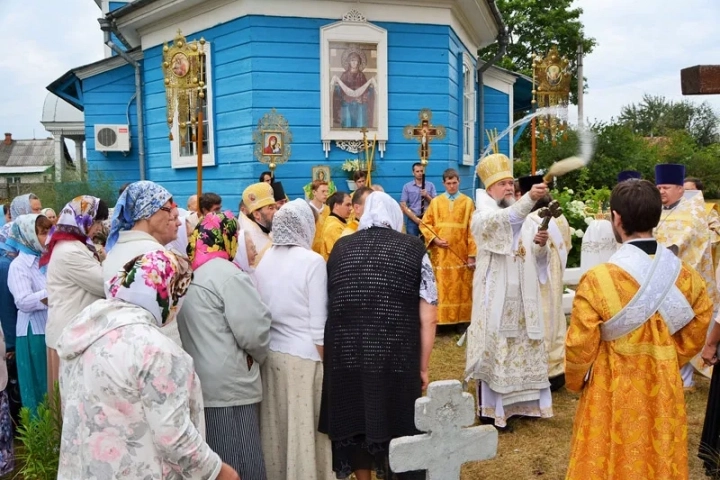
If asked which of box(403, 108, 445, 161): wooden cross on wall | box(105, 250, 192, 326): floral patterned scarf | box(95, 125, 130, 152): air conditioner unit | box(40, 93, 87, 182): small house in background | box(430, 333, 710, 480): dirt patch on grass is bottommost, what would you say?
box(430, 333, 710, 480): dirt patch on grass

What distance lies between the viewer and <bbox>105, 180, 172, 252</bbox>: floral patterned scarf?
10.2ft

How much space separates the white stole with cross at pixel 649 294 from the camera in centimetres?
278

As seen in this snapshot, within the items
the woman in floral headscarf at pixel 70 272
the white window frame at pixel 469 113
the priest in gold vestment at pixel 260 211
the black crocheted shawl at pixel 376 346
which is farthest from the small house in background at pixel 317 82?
the black crocheted shawl at pixel 376 346

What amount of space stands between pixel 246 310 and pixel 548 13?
26.5 meters

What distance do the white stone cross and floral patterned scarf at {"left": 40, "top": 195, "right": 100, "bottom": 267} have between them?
2.43 metres

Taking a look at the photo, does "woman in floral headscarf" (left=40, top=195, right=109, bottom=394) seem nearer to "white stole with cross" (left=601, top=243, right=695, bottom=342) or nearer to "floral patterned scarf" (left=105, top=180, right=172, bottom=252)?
"floral patterned scarf" (left=105, top=180, right=172, bottom=252)

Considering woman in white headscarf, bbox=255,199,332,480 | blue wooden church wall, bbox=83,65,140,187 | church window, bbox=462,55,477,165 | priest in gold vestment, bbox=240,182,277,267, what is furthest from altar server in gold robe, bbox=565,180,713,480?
blue wooden church wall, bbox=83,65,140,187

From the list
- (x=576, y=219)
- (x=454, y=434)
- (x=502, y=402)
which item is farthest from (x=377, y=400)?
(x=576, y=219)

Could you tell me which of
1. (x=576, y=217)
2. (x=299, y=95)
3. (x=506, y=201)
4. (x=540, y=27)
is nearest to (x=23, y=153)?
(x=540, y=27)

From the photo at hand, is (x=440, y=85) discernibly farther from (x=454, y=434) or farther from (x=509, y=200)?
(x=454, y=434)

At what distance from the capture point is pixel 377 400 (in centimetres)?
334

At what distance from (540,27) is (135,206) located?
26.5 m

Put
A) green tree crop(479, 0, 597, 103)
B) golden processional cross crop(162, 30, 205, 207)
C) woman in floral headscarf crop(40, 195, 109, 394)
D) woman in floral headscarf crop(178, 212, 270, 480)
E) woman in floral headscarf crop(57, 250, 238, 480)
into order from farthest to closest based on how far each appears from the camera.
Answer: green tree crop(479, 0, 597, 103) → golden processional cross crop(162, 30, 205, 207) → woman in floral headscarf crop(40, 195, 109, 394) → woman in floral headscarf crop(178, 212, 270, 480) → woman in floral headscarf crop(57, 250, 238, 480)

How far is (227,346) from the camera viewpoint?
308cm
